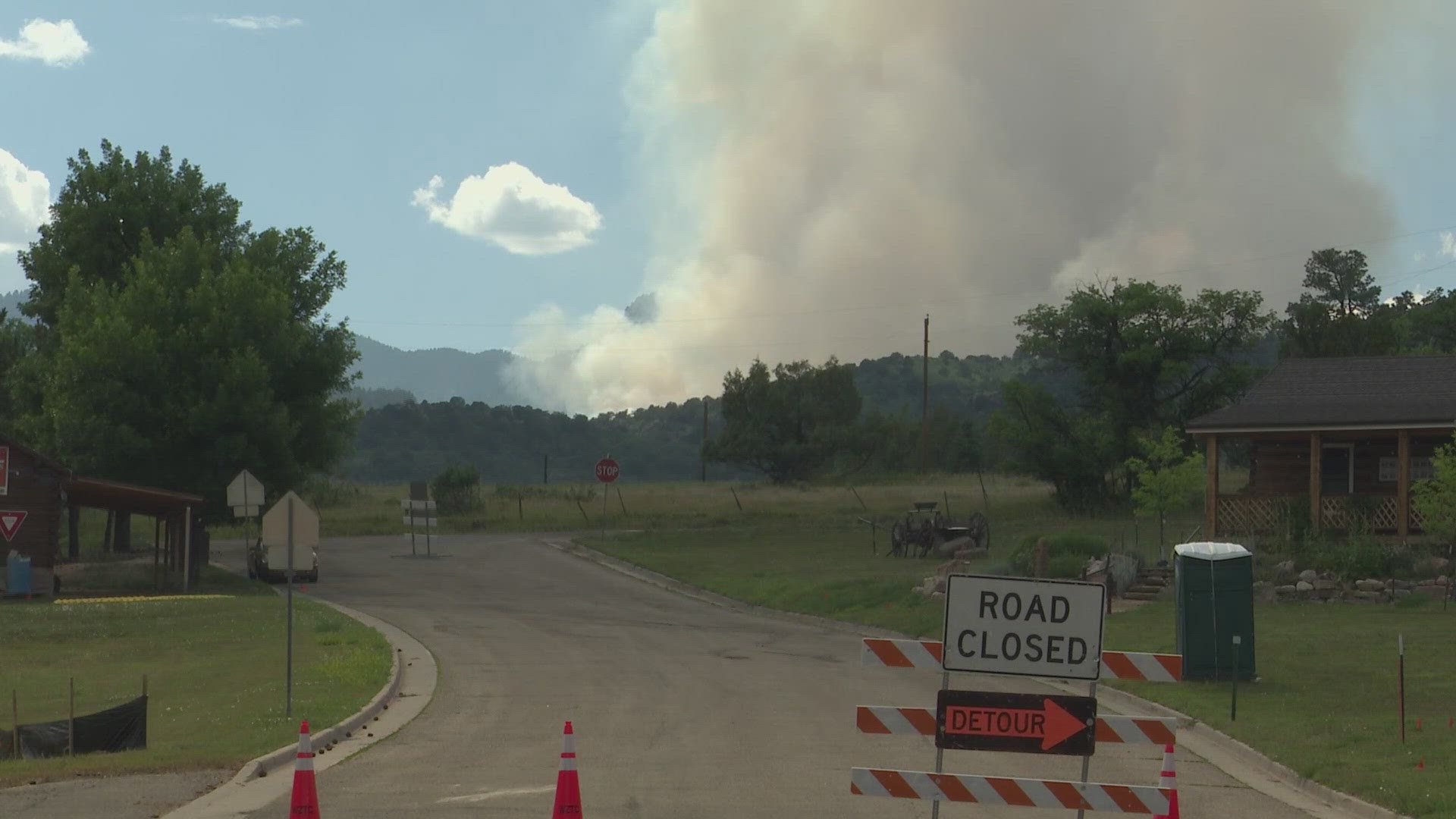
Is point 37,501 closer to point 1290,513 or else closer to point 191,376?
point 191,376

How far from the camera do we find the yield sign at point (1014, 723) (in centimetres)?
945

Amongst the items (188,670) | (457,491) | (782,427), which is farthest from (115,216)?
(782,427)

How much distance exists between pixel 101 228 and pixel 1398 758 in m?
47.6

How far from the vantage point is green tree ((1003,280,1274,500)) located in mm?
62188

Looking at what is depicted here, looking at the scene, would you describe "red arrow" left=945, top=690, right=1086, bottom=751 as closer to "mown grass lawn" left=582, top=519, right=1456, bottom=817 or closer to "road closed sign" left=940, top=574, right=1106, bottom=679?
"road closed sign" left=940, top=574, right=1106, bottom=679

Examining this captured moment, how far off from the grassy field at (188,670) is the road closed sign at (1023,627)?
6.87m

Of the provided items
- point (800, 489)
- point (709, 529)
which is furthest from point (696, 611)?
point (800, 489)

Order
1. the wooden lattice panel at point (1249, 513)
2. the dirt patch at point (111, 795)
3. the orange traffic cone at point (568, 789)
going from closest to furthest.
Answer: the orange traffic cone at point (568, 789)
the dirt patch at point (111, 795)
the wooden lattice panel at point (1249, 513)

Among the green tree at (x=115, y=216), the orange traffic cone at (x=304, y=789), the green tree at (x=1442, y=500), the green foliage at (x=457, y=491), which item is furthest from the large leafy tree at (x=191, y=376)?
the orange traffic cone at (x=304, y=789)

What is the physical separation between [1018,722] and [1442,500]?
26.8m

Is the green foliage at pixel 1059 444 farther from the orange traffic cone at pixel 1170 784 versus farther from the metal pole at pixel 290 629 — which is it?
the orange traffic cone at pixel 1170 784

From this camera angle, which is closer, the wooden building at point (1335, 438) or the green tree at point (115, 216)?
the wooden building at point (1335, 438)

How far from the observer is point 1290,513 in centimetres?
3769

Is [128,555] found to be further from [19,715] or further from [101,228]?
[19,715]
